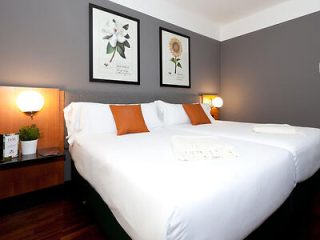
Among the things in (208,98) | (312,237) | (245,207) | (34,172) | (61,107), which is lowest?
(312,237)

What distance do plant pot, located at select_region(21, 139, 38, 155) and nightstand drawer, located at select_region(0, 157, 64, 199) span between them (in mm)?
129

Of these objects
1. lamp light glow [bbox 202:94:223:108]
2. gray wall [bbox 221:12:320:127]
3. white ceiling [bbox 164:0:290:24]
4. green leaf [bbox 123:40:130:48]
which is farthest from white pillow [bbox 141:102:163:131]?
gray wall [bbox 221:12:320:127]

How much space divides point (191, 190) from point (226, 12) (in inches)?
141

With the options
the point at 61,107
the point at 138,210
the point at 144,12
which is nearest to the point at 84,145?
the point at 61,107

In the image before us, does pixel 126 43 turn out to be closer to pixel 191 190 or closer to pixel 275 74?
pixel 191 190

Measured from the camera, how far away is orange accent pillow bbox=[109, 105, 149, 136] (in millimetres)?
1944

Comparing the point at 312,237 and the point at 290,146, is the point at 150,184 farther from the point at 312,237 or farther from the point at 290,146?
the point at 312,237

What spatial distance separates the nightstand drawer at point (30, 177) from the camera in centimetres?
162

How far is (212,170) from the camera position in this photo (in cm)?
90

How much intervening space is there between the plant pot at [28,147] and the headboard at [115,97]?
0.58 m

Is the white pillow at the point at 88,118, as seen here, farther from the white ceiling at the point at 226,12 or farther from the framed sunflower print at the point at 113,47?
the white ceiling at the point at 226,12

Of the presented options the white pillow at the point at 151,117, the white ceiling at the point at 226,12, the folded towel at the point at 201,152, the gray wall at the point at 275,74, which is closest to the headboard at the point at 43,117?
the white pillow at the point at 151,117

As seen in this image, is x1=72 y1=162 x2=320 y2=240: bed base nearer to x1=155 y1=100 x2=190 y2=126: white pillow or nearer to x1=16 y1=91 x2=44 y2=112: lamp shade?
x1=16 y1=91 x2=44 y2=112: lamp shade

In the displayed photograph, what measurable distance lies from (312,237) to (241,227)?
0.92 metres
